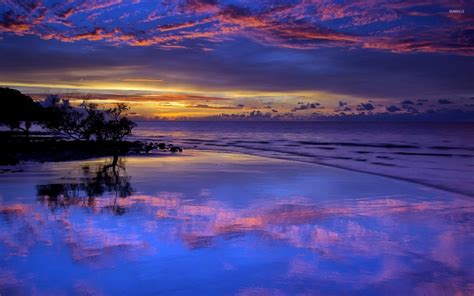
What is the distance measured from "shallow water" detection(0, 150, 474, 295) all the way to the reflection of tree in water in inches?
3.3

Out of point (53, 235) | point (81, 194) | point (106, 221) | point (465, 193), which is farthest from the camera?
point (465, 193)

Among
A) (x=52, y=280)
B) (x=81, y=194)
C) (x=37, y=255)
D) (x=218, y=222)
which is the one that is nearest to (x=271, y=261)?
(x=218, y=222)

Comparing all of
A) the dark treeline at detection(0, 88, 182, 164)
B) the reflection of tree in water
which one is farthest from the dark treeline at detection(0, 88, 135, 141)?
the reflection of tree in water

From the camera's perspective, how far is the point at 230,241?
13.1 metres

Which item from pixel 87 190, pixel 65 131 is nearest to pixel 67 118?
pixel 65 131

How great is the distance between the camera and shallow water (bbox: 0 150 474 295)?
998cm

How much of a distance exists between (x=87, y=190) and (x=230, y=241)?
439 inches

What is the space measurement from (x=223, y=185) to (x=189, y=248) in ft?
40.8

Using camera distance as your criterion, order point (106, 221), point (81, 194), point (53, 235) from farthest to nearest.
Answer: point (81, 194) < point (106, 221) < point (53, 235)

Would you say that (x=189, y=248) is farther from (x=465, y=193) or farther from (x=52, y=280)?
(x=465, y=193)

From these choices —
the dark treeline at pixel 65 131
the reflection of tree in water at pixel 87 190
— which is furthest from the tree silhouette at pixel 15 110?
the reflection of tree in water at pixel 87 190

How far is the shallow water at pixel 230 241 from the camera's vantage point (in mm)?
9984

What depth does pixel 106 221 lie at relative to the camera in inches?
595

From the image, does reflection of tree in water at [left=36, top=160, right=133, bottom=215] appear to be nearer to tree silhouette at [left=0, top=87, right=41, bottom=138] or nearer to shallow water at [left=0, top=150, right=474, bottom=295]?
shallow water at [left=0, top=150, right=474, bottom=295]
